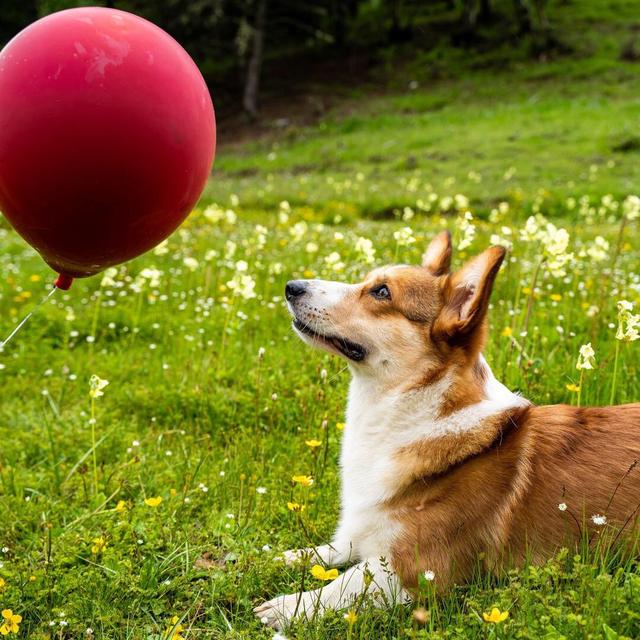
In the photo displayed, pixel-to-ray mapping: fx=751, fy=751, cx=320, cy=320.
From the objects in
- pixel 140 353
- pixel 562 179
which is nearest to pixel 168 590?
pixel 140 353

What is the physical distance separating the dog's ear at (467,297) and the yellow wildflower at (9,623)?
1986mm

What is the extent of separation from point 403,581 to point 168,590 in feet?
3.19

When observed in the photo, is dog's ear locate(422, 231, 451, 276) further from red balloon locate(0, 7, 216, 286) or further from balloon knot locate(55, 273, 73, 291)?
balloon knot locate(55, 273, 73, 291)

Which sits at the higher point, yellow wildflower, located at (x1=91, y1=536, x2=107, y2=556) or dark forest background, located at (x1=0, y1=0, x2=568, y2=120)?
yellow wildflower, located at (x1=91, y1=536, x2=107, y2=556)

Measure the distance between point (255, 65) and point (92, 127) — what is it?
29264 mm

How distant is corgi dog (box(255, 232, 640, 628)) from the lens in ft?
9.68

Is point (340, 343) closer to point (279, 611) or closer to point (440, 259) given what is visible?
point (440, 259)

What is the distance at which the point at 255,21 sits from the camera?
30.3 metres

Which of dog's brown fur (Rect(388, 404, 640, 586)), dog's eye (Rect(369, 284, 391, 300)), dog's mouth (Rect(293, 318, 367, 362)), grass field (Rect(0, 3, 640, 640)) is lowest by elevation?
grass field (Rect(0, 3, 640, 640))

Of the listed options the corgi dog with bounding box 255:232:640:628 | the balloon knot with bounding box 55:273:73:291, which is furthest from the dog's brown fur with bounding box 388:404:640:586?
the balloon knot with bounding box 55:273:73:291

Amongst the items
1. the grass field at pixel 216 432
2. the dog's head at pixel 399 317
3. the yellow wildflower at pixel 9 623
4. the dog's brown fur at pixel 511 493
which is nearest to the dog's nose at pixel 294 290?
the dog's head at pixel 399 317

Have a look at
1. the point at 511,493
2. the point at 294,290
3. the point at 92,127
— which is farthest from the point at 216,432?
the point at 92,127

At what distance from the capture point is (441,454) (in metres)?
3.15

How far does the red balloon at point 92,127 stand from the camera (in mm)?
2273
